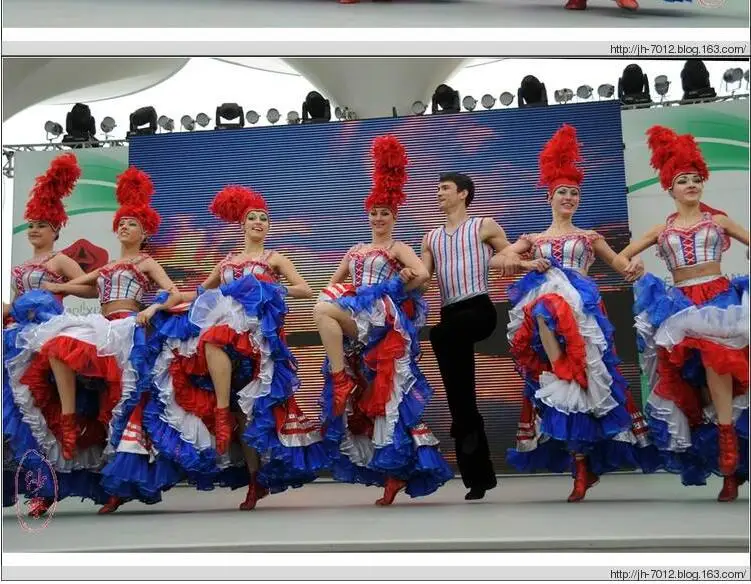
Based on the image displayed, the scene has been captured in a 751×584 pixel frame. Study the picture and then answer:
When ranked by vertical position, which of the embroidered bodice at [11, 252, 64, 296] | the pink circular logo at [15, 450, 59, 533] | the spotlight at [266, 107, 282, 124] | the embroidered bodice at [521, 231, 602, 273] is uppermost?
the spotlight at [266, 107, 282, 124]

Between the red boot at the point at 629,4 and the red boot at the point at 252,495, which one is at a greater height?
the red boot at the point at 629,4

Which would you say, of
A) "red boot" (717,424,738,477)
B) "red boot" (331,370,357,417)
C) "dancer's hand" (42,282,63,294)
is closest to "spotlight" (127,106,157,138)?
"dancer's hand" (42,282,63,294)

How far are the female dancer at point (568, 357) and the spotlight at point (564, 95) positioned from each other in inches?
54.3

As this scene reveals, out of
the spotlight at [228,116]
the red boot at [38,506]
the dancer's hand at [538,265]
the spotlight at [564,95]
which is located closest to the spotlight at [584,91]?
the spotlight at [564,95]

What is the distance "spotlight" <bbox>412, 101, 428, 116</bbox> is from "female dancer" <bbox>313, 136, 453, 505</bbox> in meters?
1.40

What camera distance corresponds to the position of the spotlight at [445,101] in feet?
22.7

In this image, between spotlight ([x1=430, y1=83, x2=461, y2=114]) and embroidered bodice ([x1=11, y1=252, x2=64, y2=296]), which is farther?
→ spotlight ([x1=430, y1=83, x2=461, y2=114])

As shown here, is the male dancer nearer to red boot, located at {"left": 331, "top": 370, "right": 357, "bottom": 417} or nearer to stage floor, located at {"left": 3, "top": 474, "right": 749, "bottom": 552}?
stage floor, located at {"left": 3, "top": 474, "right": 749, "bottom": 552}

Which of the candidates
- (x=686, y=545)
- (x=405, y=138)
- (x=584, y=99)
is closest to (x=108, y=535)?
(x=686, y=545)

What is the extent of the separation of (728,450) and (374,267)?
2.15 metres

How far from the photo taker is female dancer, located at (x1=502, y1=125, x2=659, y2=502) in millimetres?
5152

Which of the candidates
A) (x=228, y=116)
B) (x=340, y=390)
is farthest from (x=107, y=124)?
(x=340, y=390)

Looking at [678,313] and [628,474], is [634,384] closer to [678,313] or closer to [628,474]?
[628,474]

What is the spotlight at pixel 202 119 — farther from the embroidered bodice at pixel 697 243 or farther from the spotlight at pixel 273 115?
the embroidered bodice at pixel 697 243
